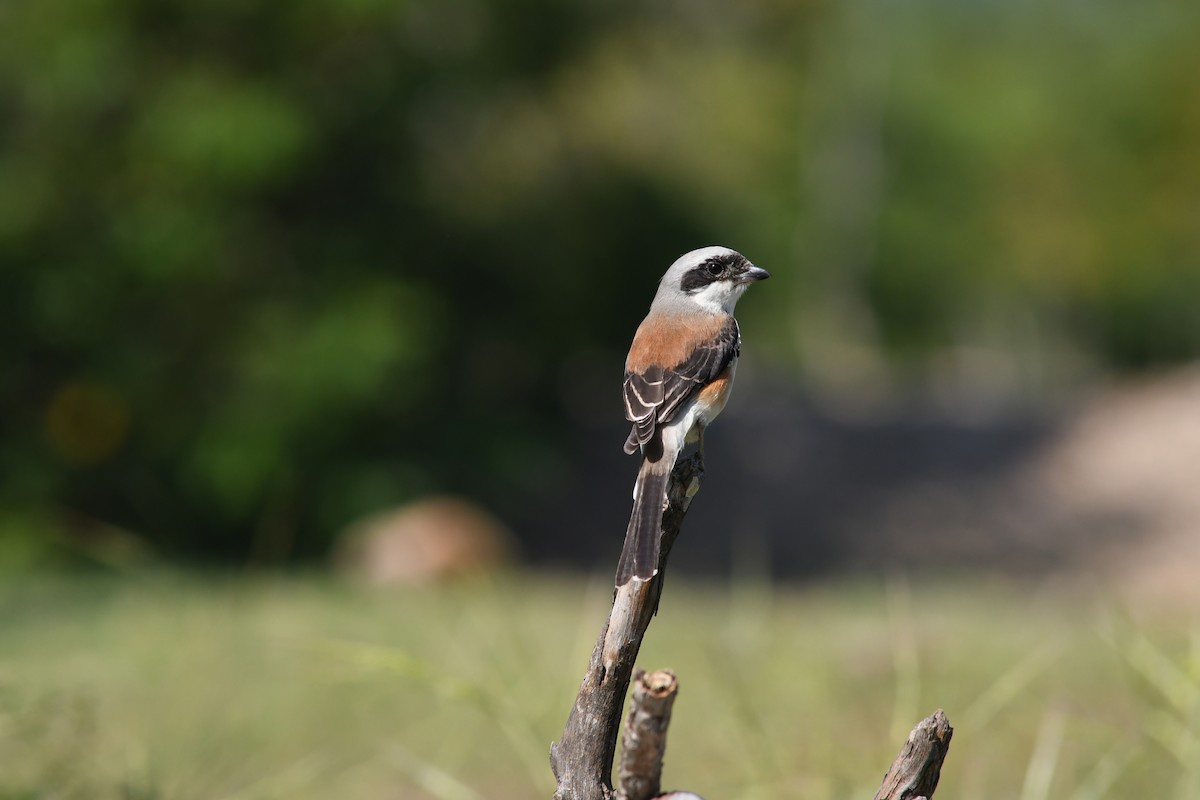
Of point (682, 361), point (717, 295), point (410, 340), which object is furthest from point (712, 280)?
point (410, 340)

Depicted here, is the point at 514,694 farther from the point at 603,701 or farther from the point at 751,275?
the point at 603,701

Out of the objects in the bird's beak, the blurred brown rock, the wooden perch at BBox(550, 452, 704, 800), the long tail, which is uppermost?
the bird's beak

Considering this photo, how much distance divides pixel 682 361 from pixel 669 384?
10cm

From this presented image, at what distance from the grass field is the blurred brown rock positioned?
2.47 ft

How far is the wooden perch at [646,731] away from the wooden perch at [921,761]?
0.42m

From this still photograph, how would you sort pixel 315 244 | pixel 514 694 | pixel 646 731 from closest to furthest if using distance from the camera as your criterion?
pixel 646 731, pixel 514 694, pixel 315 244

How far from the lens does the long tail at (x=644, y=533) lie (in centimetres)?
236

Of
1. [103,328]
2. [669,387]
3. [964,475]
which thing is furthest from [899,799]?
[964,475]

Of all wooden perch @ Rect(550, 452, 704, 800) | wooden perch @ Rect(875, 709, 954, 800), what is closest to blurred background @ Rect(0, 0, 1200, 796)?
wooden perch @ Rect(875, 709, 954, 800)

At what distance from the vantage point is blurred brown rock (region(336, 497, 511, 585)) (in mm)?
10117

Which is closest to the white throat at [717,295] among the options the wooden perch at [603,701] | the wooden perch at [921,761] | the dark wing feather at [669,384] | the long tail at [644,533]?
the dark wing feather at [669,384]

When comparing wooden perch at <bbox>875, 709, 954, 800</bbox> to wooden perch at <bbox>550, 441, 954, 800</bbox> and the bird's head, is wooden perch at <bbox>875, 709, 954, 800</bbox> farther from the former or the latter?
the bird's head

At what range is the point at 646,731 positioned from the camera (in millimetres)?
2197

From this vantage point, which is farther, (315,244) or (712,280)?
(315,244)
